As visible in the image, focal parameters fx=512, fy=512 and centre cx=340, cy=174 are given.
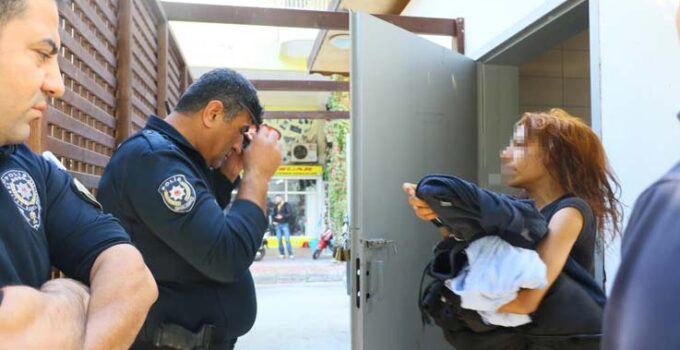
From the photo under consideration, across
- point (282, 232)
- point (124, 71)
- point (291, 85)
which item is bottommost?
Answer: point (282, 232)

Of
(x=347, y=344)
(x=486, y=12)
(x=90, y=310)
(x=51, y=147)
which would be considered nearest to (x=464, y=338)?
(x=90, y=310)

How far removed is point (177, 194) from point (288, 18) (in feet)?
7.06

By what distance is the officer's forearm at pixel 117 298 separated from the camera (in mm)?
916

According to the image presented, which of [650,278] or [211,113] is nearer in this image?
Answer: [650,278]

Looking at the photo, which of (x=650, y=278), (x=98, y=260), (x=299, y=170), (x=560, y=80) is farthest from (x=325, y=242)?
(x=650, y=278)

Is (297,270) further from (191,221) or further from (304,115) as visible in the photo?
(191,221)

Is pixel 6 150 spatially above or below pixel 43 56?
below

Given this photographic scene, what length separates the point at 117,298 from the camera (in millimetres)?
984

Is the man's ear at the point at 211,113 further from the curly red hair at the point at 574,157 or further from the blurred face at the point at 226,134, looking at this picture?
the curly red hair at the point at 574,157

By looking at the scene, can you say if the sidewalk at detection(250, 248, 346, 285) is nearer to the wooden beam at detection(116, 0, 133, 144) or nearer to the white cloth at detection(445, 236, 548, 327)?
the wooden beam at detection(116, 0, 133, 144)

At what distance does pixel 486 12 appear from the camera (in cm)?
312

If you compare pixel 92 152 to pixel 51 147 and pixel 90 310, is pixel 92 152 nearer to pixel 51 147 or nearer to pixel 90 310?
pixel 51 147

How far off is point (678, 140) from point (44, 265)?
1945mm

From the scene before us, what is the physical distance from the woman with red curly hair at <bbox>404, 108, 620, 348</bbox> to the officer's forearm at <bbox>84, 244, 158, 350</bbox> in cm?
86
